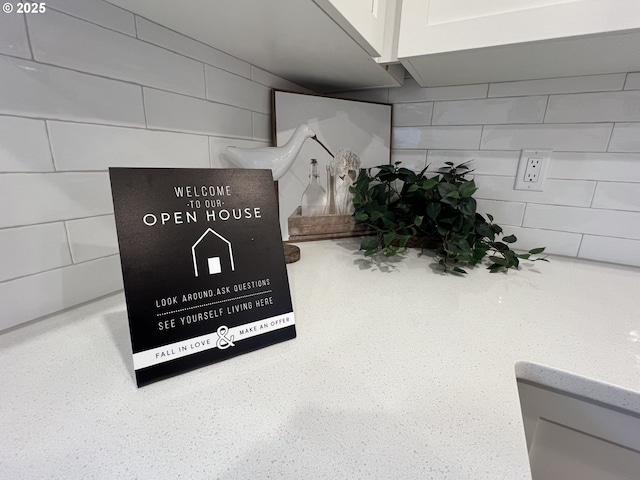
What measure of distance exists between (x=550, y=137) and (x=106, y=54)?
1214mm

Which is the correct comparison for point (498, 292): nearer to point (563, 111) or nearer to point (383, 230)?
point (383, 230)

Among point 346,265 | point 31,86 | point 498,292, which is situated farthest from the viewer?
point 346,265

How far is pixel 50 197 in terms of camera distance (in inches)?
20.8

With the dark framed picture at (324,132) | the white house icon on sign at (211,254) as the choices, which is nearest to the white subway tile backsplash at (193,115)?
the dark framed picture at (324,132)

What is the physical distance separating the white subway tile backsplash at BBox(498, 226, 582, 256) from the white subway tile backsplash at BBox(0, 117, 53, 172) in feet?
3.99

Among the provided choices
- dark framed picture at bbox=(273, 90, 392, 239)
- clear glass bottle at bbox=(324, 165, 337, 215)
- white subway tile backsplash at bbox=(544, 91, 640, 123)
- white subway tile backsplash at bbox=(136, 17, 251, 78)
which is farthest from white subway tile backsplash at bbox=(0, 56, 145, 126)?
white subway tile backsplash at bbox=(544, 91, 640, 123)

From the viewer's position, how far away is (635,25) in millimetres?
549

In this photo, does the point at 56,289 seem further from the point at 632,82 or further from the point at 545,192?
the point at 632,82

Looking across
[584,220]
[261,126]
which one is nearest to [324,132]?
[261,126]

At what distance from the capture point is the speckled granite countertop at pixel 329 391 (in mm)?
299

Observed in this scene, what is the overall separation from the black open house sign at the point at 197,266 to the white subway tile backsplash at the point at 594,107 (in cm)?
96

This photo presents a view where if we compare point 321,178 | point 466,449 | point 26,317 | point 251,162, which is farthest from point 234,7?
point 466,449

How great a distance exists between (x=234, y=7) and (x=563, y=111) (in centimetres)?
99

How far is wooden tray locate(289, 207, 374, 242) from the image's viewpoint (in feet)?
3.37
